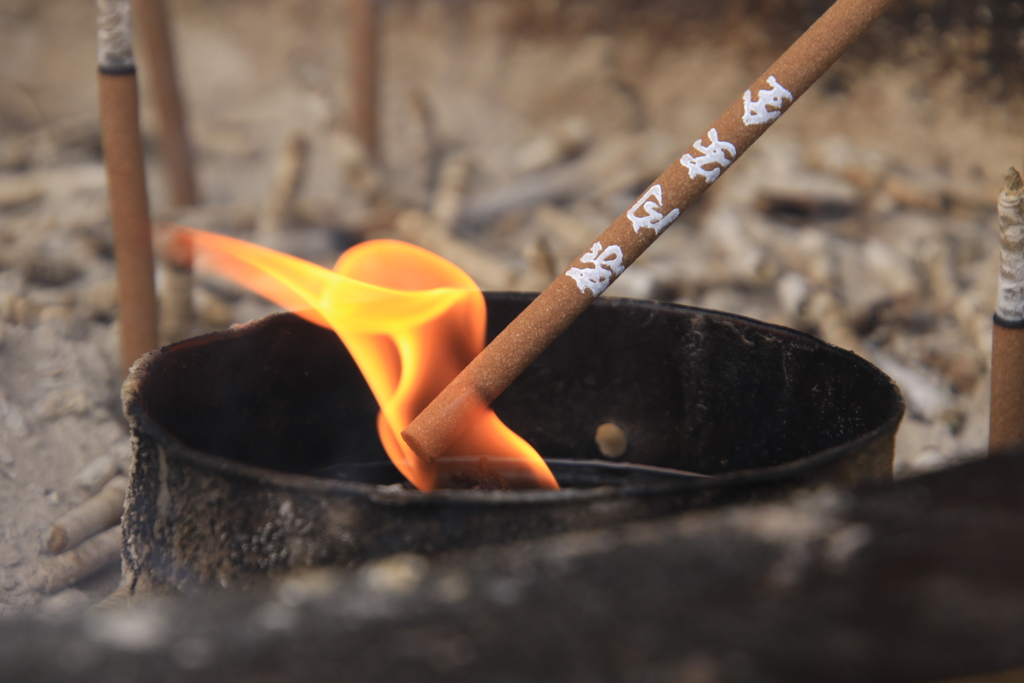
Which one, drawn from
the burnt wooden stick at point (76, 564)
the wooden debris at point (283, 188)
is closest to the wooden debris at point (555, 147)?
the wooden debris at point (283, 188)

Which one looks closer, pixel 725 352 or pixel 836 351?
pixel 836 351

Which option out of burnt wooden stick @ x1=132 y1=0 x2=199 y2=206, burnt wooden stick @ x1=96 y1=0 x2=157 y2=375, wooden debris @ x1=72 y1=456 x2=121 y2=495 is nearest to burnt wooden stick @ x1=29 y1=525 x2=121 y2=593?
wooden debris @ x1=72 y1=456 x2=121 y2=495

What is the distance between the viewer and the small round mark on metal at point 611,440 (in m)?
1.58

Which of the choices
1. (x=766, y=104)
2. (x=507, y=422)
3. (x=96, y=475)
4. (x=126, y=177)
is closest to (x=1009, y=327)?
(x=766, y=104)

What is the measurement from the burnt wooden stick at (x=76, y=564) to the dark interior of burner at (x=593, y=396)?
20.8 inches

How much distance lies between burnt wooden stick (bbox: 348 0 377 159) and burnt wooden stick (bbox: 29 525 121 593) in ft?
8.45

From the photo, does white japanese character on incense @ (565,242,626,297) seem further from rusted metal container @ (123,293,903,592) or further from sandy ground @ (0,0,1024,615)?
sandy ground @ (0,0,1024,615)

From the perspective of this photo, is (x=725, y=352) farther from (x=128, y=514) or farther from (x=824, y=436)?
(x=128, y=514)

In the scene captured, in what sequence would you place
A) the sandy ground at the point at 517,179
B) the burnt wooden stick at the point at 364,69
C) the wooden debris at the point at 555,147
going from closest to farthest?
the sandy ground at the point at 517,179
the burnt wooden stick at the point at 364,69
the wooden debris at the point at 555,147

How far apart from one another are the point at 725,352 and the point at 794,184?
2.42 m

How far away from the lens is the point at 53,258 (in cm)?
280

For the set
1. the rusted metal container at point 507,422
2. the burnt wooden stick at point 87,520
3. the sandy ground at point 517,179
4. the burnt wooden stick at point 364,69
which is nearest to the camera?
the rusted metal container at point 507,422

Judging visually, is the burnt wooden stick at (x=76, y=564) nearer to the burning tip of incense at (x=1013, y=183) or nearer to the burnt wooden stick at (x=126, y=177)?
the burnt wooden stick at (x=126, y=177)

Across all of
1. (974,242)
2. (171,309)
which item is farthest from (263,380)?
(974,242)
